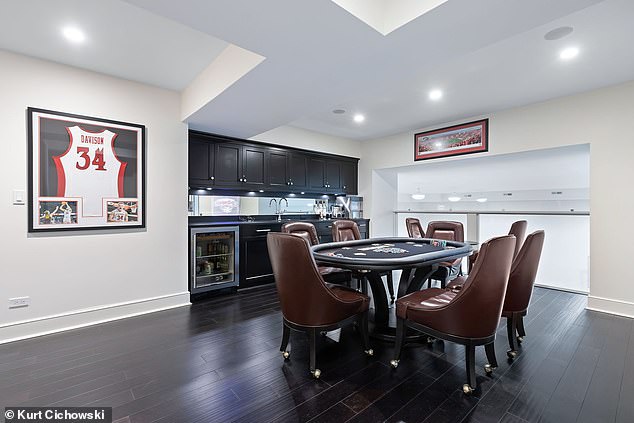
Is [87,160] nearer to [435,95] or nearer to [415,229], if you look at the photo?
[435,95]

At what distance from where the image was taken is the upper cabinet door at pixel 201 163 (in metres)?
4.13

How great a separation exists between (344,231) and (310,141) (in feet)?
7.68

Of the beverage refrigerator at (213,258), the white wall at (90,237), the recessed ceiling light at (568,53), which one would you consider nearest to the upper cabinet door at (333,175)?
the beverage refrigerator at (213,258)

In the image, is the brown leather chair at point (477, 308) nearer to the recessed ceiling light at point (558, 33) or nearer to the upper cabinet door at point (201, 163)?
the recessed ceiling light at point (558, 33)

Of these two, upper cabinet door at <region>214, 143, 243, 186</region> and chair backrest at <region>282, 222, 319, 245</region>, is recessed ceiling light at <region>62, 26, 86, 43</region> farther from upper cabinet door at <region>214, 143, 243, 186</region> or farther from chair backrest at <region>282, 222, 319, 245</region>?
chair backrest at <region>282, 222, 319, 245</region>

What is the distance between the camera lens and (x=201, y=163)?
423 centimetres

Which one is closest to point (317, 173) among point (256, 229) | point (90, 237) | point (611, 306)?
point (256, 229)

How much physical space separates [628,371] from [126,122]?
17.2ft

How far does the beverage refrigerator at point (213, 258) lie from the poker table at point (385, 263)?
6.06 ft

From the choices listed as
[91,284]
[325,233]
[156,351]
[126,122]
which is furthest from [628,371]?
[126,122]

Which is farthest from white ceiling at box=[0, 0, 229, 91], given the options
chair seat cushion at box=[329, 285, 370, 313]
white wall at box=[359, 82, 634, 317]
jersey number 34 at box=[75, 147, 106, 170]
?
white wall at box=[359, 82, 634, 317]

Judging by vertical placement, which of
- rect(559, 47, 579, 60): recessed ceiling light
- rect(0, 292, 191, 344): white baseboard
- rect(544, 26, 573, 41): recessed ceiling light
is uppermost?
rect(559, 47, 579, 60): recessed ceiling light

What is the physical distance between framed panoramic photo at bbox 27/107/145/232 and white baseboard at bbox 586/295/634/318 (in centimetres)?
563

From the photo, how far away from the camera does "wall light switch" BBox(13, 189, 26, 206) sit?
2734mm
